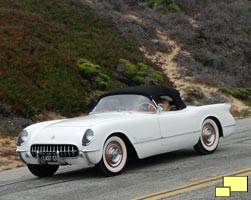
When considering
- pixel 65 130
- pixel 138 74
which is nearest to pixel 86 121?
pixel 65 130

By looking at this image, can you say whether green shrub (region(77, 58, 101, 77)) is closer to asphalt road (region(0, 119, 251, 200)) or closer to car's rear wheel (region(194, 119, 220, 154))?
asphalt road (region(0, 119, 251, 200))

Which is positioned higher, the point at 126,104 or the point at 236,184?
the point at 126,104

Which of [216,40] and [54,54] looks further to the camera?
[216,40]

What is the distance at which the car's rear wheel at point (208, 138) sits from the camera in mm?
9570

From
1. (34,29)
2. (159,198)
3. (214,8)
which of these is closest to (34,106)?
(34,29)

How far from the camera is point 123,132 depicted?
26.3 ft

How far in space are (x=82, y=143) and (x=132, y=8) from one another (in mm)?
31658

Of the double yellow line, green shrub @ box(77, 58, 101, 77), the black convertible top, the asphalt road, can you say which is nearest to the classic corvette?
the black convertible top

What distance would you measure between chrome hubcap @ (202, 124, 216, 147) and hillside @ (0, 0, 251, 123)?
8592 millimetres

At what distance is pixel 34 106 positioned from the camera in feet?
58.1

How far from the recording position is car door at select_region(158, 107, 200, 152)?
874 cm

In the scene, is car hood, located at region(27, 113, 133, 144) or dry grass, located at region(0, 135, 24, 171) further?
dry grass, located at region(0, 135, 24, 171)

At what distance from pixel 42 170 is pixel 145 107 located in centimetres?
217

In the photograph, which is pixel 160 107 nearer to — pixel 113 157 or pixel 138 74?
pixel 113 157
